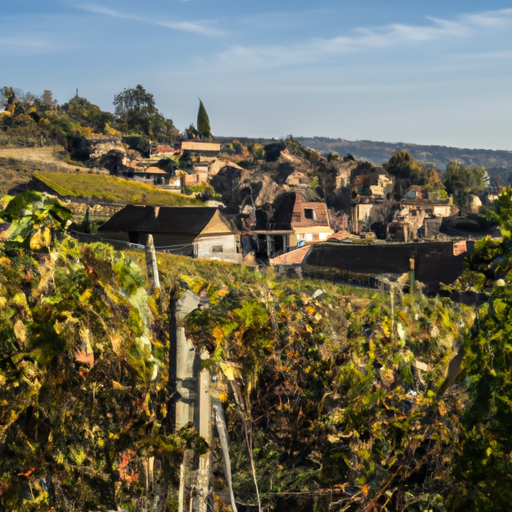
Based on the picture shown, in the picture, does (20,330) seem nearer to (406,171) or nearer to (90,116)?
(406,171)

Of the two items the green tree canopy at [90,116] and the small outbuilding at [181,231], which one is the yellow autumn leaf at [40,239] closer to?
the small outbuilding at [181,231]

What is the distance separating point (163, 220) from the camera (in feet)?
90.7

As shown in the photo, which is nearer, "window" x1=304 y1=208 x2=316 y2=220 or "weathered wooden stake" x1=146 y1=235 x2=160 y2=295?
"weathered wooden stake" x1=146 y1=235 x2=160 y2=295

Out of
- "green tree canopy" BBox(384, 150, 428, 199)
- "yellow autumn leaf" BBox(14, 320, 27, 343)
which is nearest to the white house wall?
"yellow autumn leaf" BBox(14, 320, 27, 343)

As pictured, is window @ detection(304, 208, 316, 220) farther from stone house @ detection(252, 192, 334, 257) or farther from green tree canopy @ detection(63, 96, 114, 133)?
green tree canopy @ detection(63, 96, 114, 133)

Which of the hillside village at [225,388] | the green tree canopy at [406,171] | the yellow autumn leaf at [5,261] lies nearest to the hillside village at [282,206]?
the green tree canopy at [406,171]

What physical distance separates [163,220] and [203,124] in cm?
7697

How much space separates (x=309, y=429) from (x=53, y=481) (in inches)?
84.6

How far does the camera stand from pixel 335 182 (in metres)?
85.8

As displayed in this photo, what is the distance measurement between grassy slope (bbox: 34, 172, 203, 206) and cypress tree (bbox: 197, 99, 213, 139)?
1696 inches

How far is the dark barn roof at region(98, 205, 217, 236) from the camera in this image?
2703cm

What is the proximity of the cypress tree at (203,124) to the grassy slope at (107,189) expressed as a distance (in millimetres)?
43085

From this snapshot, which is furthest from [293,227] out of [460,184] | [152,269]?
[460,184]

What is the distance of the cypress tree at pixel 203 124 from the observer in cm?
10194
